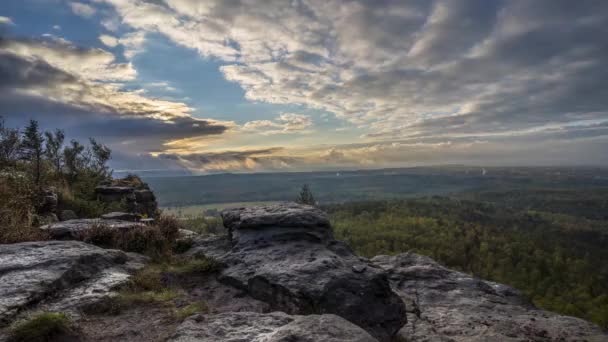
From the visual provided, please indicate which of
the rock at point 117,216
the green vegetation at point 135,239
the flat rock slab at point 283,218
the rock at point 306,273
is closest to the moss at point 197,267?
the rock at point 306,273

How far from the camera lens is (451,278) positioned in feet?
44.4

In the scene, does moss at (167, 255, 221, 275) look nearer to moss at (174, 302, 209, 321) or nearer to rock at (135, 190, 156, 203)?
moss at (174, 302, 209, 321)

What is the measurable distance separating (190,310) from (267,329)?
2.65m

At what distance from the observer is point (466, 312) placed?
413 inches

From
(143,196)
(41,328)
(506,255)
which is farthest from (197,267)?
(506,255)

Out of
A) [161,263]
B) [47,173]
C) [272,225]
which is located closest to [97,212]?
[47,173]

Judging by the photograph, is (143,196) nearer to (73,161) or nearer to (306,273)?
(73,161)

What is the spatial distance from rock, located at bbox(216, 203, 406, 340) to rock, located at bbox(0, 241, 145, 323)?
3585 mm

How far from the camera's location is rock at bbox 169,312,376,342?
521cm

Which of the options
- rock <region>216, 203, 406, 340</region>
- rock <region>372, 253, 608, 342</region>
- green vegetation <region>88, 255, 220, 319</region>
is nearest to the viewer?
green vegetation <region>88, 255, 220, 319</region>

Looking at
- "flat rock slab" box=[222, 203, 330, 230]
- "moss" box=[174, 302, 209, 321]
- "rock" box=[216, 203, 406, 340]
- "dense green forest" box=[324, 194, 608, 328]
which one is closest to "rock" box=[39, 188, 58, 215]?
"flat rock slab" box=[222, 203, 330, 230]

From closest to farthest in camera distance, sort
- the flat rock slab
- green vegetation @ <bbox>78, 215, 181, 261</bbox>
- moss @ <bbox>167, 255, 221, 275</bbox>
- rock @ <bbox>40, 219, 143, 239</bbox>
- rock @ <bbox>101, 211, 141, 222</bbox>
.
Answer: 1. moss @ <bbox>167, 255, 221, 275</bbox>
2. rock @ <bbox>40, 219, 143, 239</bbox>
3. green vegetation @ <bbox>78, 215, 181, 261</bbox>
4. the flat rock slab
5. rock @ <bbox>101, 211, 141, 222</bbox>

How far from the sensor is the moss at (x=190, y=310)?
24.2ft

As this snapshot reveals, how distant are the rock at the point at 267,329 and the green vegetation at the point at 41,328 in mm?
2546
